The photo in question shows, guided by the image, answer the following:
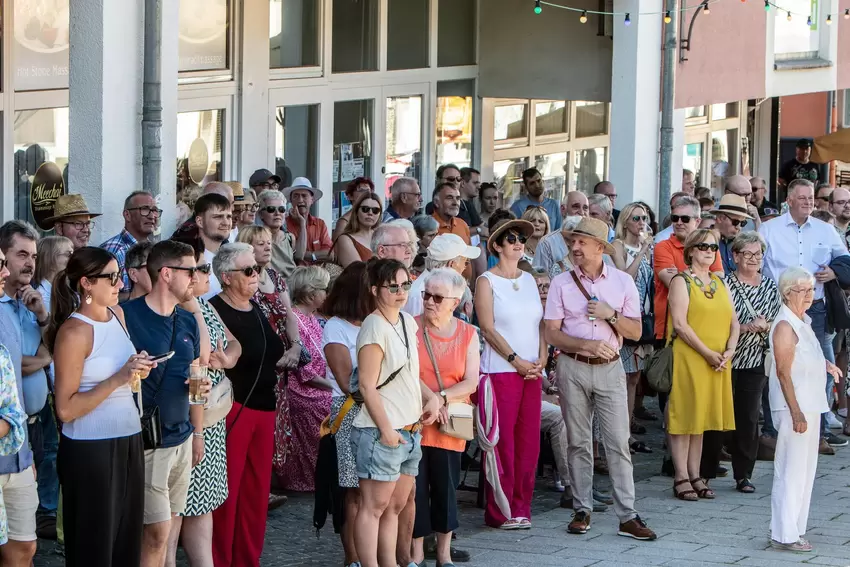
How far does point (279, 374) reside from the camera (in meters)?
9.34

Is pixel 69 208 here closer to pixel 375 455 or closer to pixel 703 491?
pixel 375 455

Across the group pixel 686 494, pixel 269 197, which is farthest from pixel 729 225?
pixel 269 197

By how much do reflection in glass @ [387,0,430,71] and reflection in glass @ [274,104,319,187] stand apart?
5.55 feet

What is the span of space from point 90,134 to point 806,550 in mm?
5491

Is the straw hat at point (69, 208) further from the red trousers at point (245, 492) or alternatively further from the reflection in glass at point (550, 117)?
the reflection in glass at point (550, 117)

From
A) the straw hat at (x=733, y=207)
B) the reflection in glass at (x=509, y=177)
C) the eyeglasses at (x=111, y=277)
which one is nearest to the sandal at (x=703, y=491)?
the straw hat at (x=733, y=207)

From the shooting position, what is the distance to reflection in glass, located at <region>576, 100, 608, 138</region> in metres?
20.6

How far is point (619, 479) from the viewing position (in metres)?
9.18

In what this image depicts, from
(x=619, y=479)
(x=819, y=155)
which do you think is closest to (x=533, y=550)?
(x=619, y=479)

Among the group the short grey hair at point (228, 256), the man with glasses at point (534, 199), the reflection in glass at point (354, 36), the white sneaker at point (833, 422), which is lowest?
the white sneaker at point (833, 422)

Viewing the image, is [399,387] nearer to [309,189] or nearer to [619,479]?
[619,479]

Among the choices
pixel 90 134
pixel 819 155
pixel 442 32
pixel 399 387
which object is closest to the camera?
pixel 399 387

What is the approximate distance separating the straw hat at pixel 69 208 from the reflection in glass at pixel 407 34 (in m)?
7.86

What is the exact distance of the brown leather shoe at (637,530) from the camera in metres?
9.12
